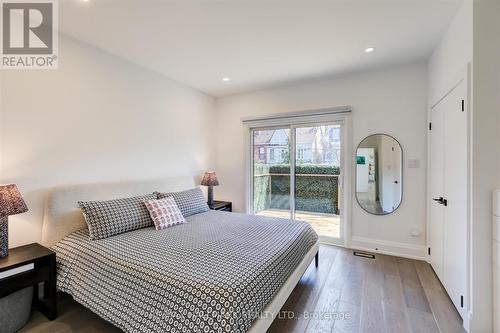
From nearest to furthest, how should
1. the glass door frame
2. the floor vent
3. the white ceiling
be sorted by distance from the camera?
1. the white ceiling
2. the floor vent
3. the glass door frame

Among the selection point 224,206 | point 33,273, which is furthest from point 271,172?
point 33,273

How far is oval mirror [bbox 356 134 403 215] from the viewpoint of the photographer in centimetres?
328

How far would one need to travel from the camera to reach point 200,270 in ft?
5.05

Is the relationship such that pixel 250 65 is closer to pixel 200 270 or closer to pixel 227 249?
pixel 227 249

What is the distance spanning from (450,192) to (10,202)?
3814 millimetres

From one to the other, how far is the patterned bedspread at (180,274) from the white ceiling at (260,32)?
6.73 feet

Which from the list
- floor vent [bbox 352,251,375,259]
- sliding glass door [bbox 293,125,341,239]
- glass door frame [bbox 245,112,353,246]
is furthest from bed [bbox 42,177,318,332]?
sliding glass door [bbox 293,125,341,239]

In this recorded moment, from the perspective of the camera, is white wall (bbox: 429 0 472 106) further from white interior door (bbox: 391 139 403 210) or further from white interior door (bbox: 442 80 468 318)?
white interior door (bbox: 391 139 403 210)

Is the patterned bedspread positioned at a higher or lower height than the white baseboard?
higher

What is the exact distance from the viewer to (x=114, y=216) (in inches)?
91.8

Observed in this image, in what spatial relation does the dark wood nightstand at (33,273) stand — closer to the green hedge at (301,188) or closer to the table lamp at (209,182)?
the table lamp at (209,182)

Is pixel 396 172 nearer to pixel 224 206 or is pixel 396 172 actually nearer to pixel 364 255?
pixel 364 255

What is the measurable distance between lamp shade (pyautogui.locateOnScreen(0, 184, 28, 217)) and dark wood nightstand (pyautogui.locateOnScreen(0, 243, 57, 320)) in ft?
1.24

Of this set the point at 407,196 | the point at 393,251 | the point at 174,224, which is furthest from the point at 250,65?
the point at 393,251
